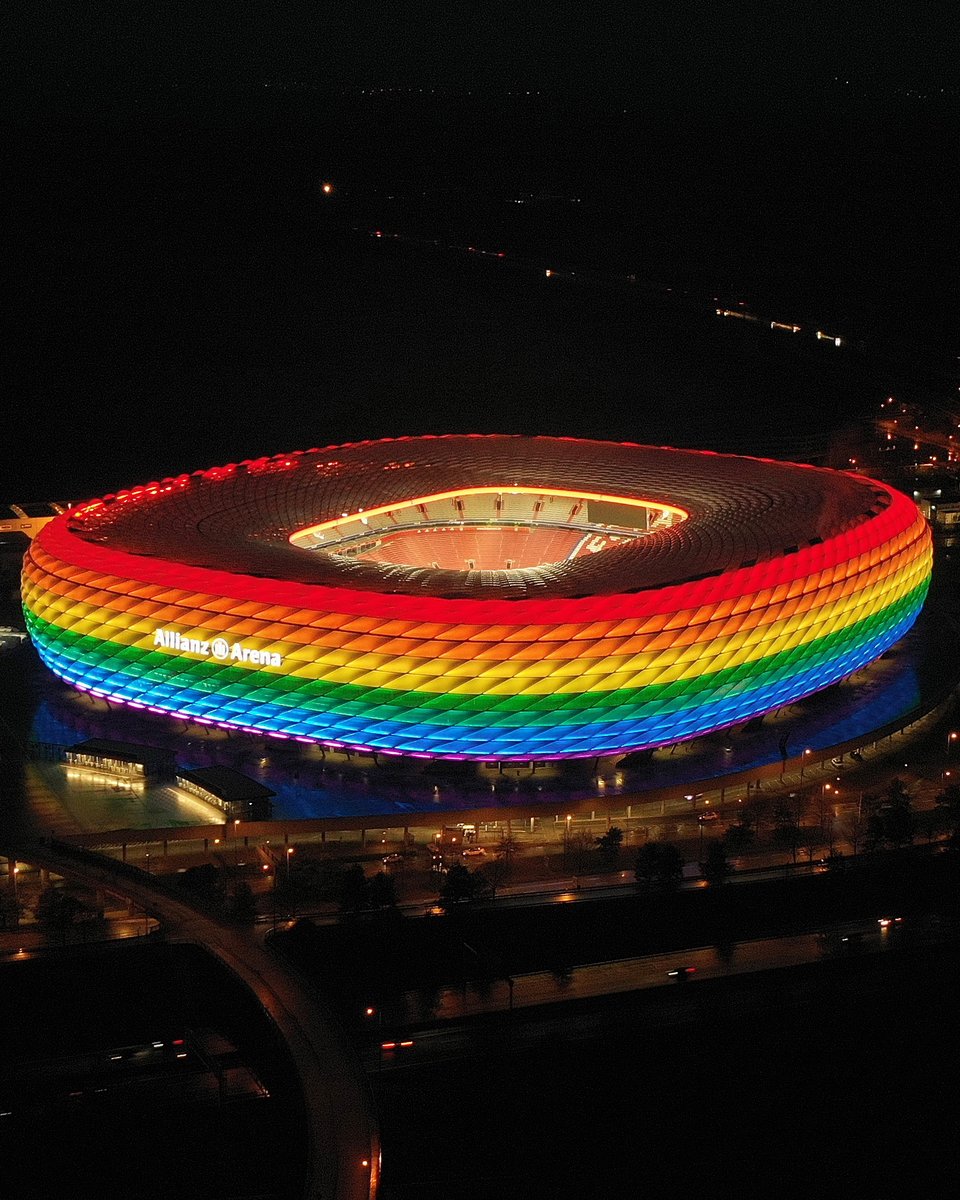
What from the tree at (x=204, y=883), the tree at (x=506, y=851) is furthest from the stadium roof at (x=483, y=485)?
the tree at (x=204, y=883)

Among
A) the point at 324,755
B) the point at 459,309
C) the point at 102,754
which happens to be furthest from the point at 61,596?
the point at 459,309

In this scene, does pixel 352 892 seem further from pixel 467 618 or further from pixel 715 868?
pixel 715 868

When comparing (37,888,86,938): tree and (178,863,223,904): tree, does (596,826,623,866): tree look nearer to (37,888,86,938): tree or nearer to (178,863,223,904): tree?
(178,863,223,904): tree

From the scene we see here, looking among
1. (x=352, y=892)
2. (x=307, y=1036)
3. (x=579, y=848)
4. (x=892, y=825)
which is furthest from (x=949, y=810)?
(x=307, y=1036)

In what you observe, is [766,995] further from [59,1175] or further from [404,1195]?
[59,1175]

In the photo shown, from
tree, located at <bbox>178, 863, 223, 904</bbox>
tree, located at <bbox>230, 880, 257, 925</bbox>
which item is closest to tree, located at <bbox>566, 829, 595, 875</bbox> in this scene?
tree, located at <bbox>230, 880, 257, 925</bbox>
